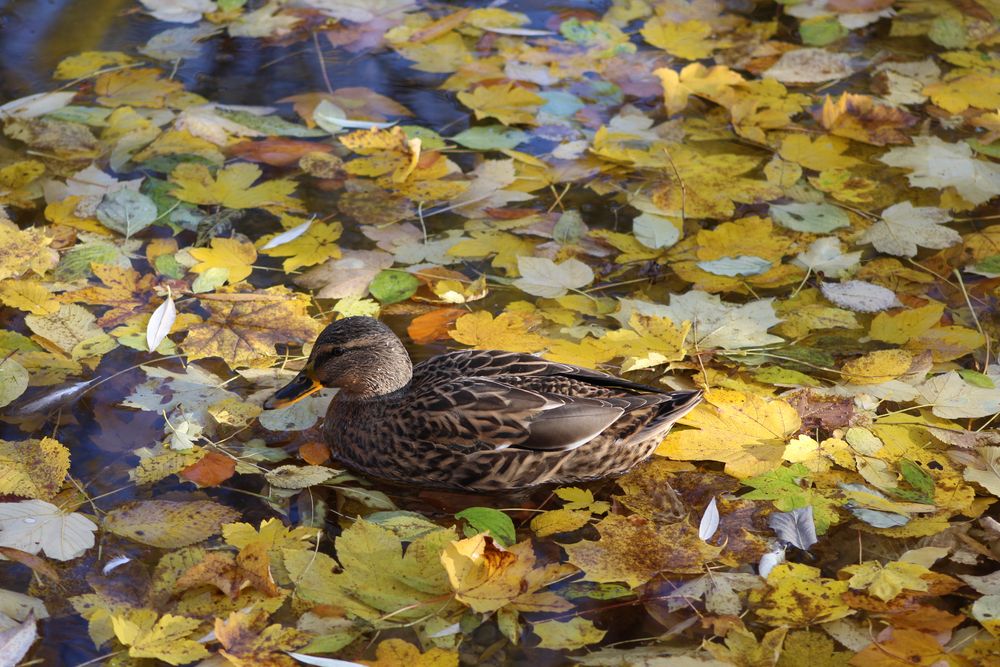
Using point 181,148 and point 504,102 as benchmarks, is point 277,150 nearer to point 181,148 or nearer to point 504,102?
point 181,148

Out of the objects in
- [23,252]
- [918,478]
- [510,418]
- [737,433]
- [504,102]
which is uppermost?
[23,252]

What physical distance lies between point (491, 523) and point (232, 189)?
8.53ft

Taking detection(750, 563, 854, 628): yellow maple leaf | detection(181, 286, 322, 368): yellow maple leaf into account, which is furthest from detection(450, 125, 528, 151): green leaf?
detection(750, 563, 854, 628): yellow maple leaf

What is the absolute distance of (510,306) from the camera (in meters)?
5.09

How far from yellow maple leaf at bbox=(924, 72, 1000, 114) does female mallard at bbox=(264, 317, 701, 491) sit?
3324 millimetres

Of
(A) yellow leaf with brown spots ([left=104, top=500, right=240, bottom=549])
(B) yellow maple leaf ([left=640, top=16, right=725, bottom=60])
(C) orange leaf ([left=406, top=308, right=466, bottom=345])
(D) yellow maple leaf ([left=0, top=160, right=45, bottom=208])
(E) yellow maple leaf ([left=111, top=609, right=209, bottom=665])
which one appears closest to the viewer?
(E) yellow maple leaf ([left=111, top=609, right=209, bottom=665])

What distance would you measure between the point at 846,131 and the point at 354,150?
267cm

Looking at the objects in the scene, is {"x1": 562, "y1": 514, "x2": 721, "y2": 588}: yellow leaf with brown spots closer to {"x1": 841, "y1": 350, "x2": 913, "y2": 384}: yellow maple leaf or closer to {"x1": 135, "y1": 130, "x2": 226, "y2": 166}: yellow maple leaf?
{"x1": 841, "y1": 350, "x2": 913, "y2": 384}: yellow maple leaf

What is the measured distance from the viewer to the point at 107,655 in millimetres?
3506

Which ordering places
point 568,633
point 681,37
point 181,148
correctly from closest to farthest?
point 568,633
point 181,148
point 681,37

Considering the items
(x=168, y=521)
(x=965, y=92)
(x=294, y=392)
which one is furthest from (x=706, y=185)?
(x=168, y=521)

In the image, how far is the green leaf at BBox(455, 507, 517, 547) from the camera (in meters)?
3.94

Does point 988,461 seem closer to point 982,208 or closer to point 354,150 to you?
point 982,208

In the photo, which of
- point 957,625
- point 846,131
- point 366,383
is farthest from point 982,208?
point 366,383
